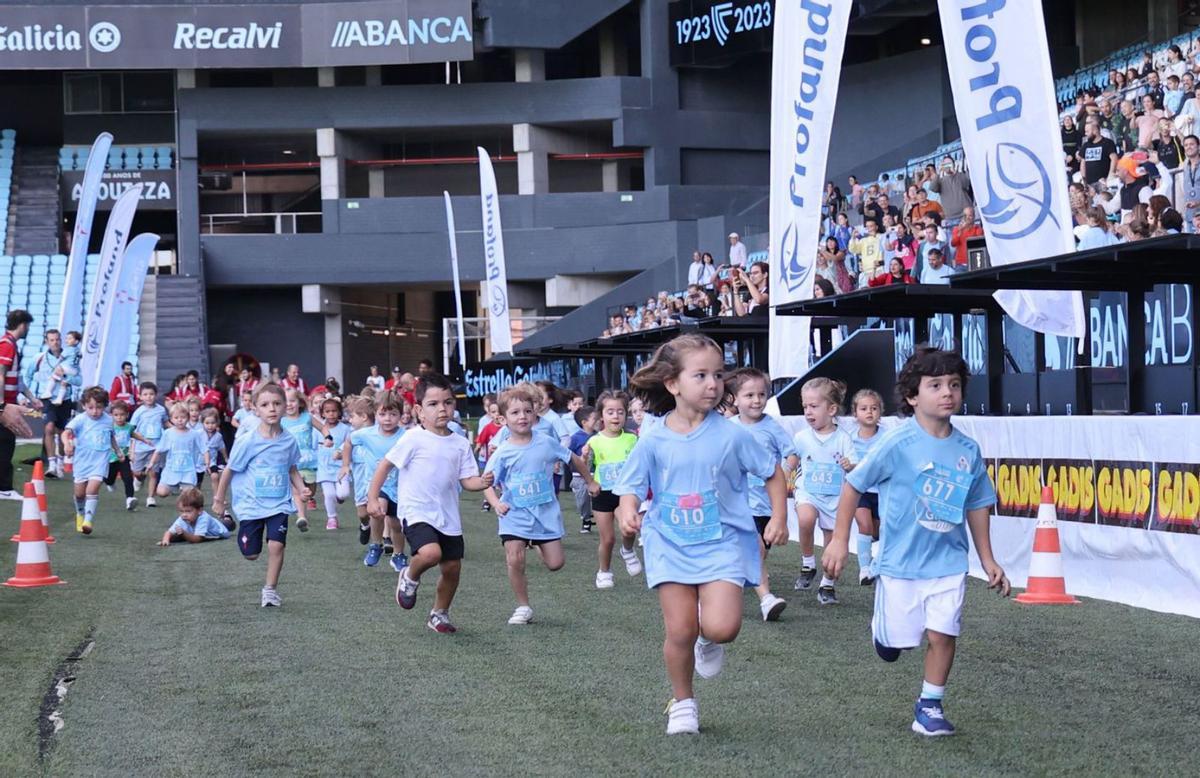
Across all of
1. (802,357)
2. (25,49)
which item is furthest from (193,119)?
(802,357)

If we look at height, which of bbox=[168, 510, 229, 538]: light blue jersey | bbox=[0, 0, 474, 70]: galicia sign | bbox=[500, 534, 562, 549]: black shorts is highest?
bbox=[0, 0, 474, 70]: galicia sign

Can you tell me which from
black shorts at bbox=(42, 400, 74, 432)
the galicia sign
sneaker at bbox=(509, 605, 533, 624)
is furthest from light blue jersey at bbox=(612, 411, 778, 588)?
the galicia sign

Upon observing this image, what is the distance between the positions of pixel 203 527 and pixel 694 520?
449 inches

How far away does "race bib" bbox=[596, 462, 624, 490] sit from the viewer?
497 inches

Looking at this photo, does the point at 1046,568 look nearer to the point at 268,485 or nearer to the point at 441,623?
the point at 441,623

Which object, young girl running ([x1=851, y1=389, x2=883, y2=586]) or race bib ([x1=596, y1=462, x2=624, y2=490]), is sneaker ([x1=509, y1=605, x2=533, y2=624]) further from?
race bib ([x1=596, y1=462, x2=624, y2=490])

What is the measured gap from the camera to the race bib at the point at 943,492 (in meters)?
6.29

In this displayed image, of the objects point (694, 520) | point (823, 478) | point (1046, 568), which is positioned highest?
point (694, 520)

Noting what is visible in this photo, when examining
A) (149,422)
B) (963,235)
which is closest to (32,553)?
(149,422)

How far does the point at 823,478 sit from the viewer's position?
440 inches

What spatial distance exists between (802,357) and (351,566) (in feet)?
16.2

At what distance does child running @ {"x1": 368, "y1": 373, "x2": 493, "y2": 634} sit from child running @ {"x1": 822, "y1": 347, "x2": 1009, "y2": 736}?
3.70 meters

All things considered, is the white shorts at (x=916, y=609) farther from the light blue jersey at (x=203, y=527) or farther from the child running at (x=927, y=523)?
the light blue jersey at (x=203, y=527)

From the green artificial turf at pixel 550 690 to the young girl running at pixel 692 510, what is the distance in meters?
0.43
